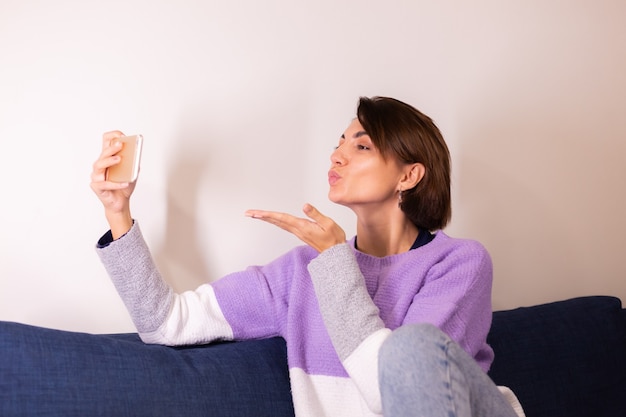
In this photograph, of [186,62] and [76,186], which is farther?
[186,62]

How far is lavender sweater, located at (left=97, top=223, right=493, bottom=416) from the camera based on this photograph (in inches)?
60.8

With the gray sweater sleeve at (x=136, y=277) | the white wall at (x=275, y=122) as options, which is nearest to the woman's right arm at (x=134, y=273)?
the gray sweater sleeve at (x=136, y=277)

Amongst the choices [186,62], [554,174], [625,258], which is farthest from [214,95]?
[625,258]

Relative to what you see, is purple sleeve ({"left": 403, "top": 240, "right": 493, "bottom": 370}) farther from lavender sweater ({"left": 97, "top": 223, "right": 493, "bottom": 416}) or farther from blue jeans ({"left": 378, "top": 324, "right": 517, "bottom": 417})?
blue jeans ({"left": 378, "top": 324, "right": 517, "bottom": 417})

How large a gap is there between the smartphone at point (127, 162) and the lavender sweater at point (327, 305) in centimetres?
12

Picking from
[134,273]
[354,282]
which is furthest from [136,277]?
[354,282]

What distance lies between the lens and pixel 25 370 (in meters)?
1.38

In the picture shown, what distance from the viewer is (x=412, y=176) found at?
1.87 m

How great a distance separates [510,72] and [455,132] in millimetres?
295

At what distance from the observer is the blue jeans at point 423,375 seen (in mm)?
1196

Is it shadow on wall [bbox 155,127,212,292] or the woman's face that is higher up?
the woman's face

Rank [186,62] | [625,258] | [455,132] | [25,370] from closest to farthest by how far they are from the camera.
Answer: [25,370]
[186,62]
[455,132]
[625,258]

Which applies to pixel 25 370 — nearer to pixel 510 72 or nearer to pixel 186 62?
pixel 186 62

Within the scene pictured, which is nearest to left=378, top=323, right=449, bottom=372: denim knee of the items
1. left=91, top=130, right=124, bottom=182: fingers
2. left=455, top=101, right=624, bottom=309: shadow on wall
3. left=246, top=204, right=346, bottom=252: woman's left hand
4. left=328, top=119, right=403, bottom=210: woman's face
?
left=246, top=204, right=346, bottom=252: woman's left hand
